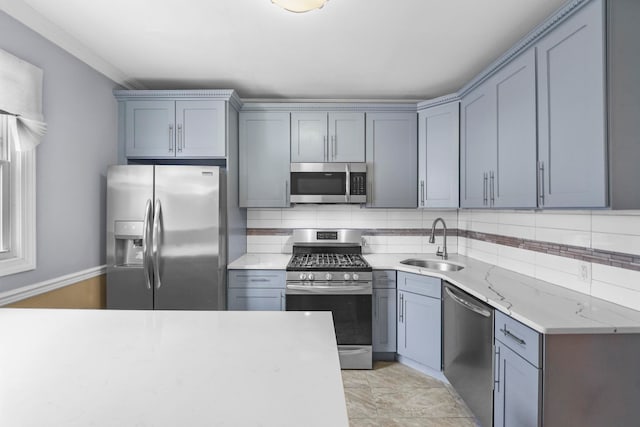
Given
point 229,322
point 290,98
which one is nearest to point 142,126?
point 290,98

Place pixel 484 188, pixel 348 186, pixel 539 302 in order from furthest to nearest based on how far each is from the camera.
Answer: pixel 348 186
pixel 484 188
pixel 539 302

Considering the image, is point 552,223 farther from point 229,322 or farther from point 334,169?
point 229,322

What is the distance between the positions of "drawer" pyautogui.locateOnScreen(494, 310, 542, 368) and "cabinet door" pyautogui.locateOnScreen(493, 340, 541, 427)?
31mm

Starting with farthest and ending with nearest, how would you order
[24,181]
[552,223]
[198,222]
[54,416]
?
1. [198,222]
2. [552,223]
3. [24,181]
4. [54,416]

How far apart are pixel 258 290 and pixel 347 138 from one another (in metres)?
1.62

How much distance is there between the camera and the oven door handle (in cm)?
285

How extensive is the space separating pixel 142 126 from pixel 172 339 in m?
2.40

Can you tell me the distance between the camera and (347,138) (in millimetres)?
3236

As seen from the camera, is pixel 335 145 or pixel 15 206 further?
pixel 335 145

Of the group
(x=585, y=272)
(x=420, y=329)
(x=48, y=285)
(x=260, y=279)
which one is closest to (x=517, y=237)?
(x=585, y=272)

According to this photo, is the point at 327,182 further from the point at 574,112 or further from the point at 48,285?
the point at 48,285

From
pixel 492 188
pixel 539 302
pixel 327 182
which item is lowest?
pixel 539 302

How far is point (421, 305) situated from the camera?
9.11 ft

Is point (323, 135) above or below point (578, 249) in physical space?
above
